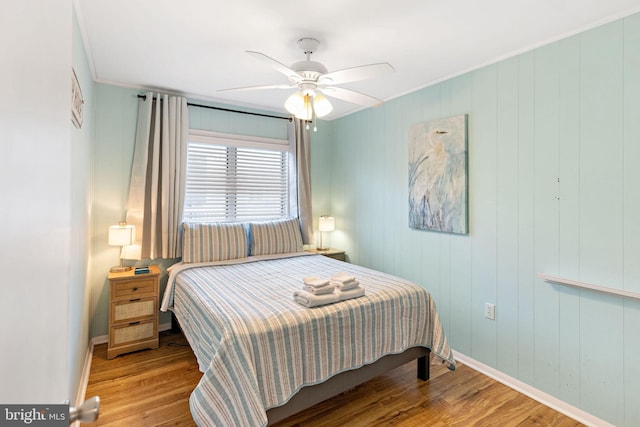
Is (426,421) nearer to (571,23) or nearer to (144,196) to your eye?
(571,23)

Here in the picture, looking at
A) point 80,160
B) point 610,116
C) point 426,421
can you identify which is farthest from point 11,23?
point 610,116

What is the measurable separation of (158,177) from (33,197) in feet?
9.72

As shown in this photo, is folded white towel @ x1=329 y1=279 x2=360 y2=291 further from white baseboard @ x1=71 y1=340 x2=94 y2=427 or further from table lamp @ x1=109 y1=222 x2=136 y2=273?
table lamp @ x1=109 y1=222 x2=136 y2=273

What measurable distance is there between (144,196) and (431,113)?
2.92m

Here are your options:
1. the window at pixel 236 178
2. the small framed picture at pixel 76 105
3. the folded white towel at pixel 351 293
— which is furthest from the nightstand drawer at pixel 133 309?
the folded white towel at pixel 351 293

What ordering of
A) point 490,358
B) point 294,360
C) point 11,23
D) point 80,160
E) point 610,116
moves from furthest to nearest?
1. point 490,358
2. point 80,160
3. point 610,116
4. point 294,360
5. point 11,23

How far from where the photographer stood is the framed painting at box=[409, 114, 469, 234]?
275cm

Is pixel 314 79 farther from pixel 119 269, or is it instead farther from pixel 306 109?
pixel 119 269

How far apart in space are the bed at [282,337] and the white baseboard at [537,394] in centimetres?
51

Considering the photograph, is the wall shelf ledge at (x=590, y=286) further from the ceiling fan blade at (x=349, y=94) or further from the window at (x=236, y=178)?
the window at (x=236, y=178)

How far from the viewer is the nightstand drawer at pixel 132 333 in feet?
9.18

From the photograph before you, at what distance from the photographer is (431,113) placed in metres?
3.04

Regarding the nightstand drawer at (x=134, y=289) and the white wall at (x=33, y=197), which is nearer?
the white wall at (x=33, y=197)

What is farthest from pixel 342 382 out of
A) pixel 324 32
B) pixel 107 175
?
pixel 107 175
